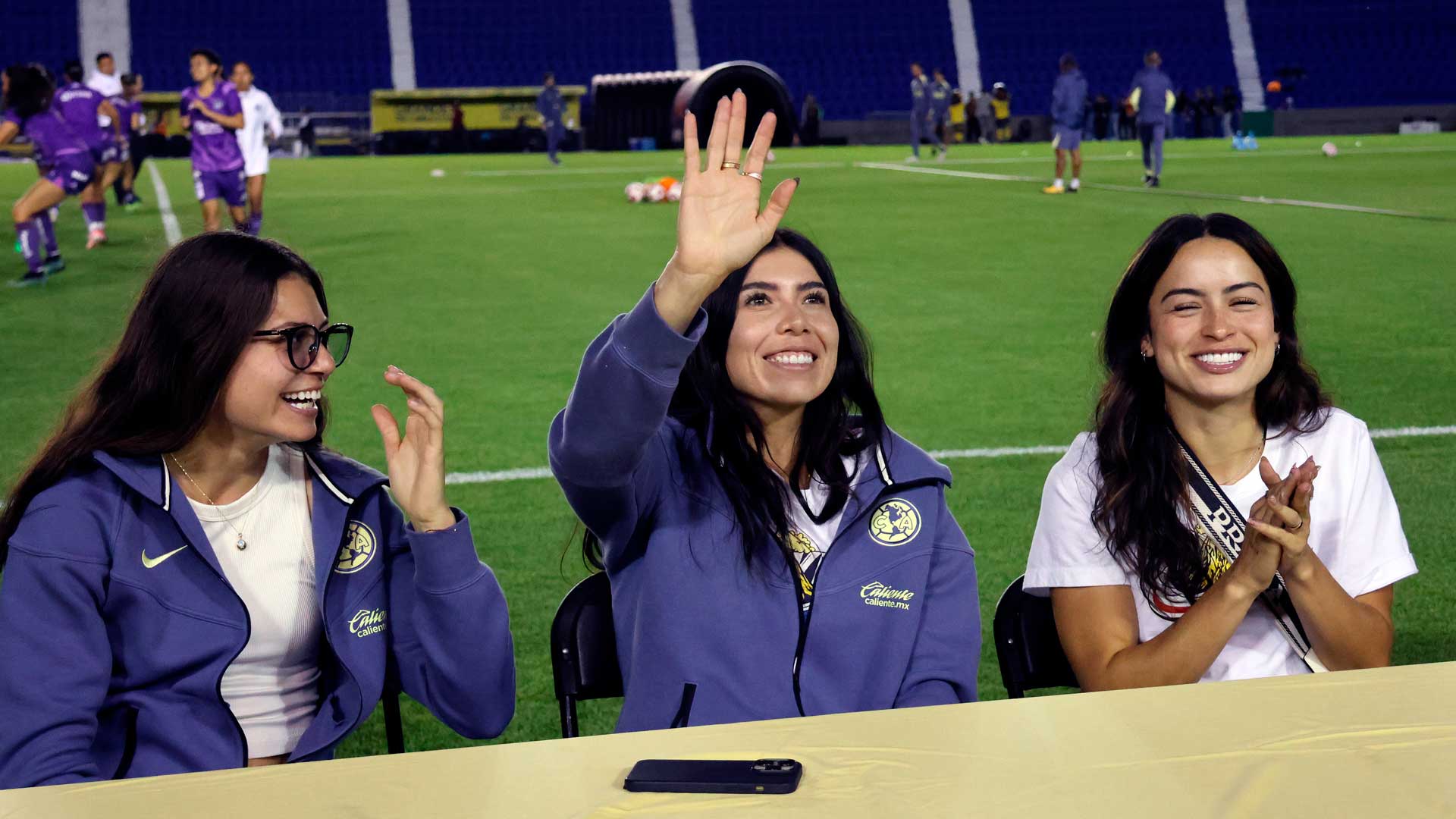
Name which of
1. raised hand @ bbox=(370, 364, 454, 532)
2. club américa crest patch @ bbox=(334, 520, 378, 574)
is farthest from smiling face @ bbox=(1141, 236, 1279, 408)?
club américa crest patch @ bbox=(334, 520, 378, 574)

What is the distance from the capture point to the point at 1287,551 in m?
2.63

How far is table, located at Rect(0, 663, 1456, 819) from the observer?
1.73 metres

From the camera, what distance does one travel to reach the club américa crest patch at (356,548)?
2.63 metres

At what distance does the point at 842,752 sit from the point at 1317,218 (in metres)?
16.4

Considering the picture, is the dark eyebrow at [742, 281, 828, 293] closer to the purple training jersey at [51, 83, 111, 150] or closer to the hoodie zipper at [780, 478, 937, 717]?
the hoodie zipper at [780, 478, 937, 717]

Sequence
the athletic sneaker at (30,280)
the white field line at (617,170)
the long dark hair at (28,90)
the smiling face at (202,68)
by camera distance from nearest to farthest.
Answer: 1. the athletic sneaker at (30,280)
2. the long dark hair at (28,90)
3. the smiling face at (202,68)
4. the white field line at (617,170)

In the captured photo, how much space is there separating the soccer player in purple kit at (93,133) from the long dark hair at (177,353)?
13.3 meters

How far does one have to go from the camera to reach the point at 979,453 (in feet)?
22.2

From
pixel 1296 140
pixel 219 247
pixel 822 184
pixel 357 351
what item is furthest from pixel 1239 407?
pixel 1296 140

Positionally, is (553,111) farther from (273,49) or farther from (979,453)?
(979,453)

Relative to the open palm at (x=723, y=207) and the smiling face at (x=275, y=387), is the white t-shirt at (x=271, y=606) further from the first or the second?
the open palm at (x=723, y=207)

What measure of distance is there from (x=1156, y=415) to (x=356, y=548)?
5.48 ft

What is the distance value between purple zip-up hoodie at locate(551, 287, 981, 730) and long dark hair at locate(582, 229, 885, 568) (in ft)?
0.11

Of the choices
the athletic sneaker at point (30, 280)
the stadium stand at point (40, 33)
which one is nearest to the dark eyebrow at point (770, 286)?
the athletic sneaker at point (30, 280)
